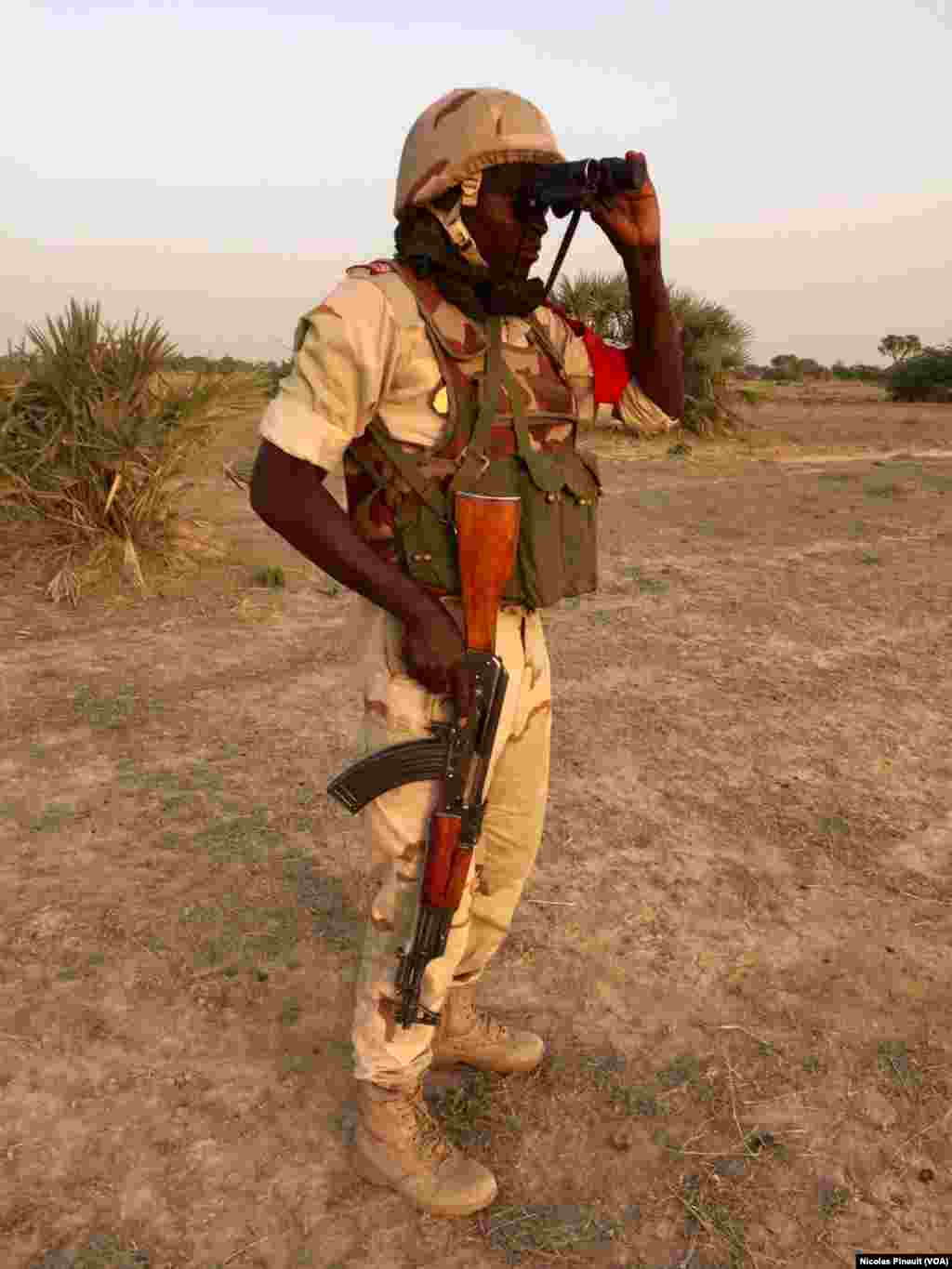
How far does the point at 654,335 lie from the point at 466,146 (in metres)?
0.58

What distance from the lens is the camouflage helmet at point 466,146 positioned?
1.63 m

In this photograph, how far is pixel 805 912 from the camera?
3.01 m

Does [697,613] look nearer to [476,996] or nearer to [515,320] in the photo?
[476,996]

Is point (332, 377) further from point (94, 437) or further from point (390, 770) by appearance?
point (94, 437)

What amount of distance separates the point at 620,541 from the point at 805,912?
18.9 ft

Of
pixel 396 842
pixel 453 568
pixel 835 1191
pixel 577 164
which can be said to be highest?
pixel 577 164

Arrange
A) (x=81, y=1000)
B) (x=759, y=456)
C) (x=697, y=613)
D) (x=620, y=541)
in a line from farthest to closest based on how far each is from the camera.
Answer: (x=759, y=456) → (x=620, y=541) → (x=697, y=613) → (x=81, y=1000)

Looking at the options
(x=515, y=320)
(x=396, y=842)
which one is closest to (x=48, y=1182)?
(x=396, y=842)

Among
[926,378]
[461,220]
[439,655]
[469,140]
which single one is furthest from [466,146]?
[926,378]

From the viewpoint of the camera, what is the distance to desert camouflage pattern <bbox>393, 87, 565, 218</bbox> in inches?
64.1

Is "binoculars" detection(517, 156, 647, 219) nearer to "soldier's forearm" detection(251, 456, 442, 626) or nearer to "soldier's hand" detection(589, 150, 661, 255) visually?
"soldier's hand" detection(589, 150, 661, 255)

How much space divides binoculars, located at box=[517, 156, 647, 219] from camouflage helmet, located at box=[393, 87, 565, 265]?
0.24ft

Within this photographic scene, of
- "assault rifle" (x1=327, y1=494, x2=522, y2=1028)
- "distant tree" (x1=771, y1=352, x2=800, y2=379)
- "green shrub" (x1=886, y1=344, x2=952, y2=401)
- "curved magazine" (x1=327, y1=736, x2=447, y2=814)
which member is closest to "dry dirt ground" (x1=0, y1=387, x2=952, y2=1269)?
"assault rifle" (x1=327, y1=494, x2=522, y2=1028)

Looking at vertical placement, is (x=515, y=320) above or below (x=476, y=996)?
above
